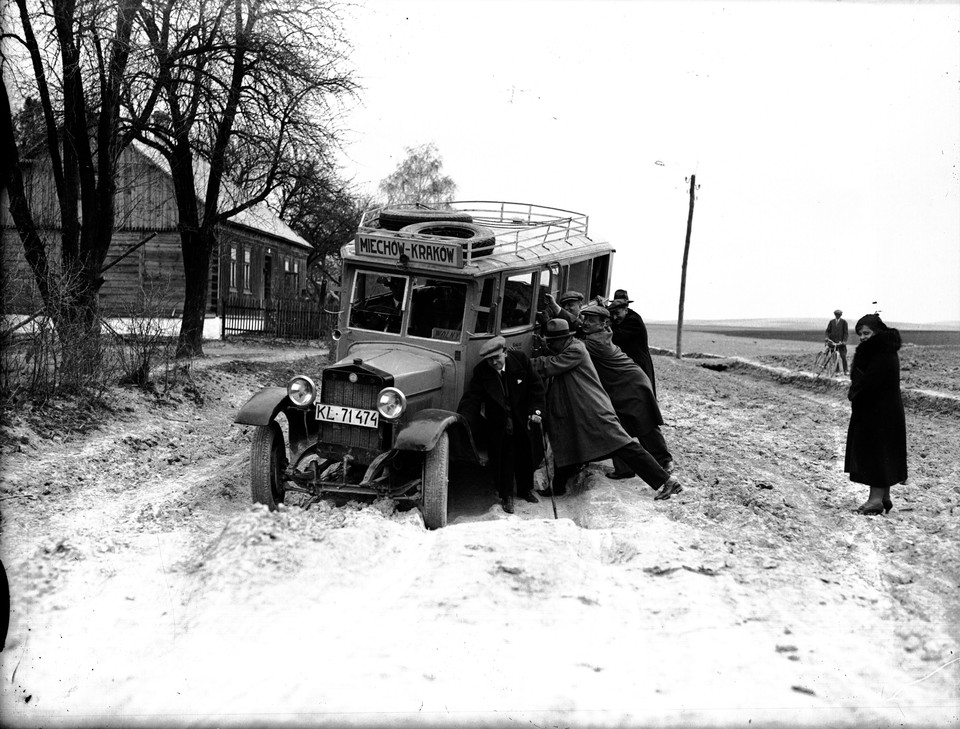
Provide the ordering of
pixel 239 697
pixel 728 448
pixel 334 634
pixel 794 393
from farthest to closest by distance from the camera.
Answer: pixel 794 393 < pixel 728 448 < pixel 334 634 < pixel 239 697

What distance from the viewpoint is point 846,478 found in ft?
35.0

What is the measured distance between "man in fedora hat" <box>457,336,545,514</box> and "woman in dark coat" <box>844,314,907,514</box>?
2.96 meters

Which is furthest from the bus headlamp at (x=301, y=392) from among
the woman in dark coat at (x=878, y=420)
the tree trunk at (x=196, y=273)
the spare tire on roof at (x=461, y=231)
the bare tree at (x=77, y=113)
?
the tree trunk at (x=196, y=273)

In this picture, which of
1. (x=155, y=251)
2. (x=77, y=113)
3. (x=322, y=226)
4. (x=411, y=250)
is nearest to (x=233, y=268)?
(x=155, y=251)

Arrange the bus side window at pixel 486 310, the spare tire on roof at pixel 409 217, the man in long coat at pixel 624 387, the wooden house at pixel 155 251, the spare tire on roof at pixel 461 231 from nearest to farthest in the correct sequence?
the bus side window at pixel 486 310 → the spare tire on roof at pixel 461 231 → the man in long coat at pixel 624 387 → the spare tire on roof at pixel 409 217 → the wooden house at pixel 155 251

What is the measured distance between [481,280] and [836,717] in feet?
18.3

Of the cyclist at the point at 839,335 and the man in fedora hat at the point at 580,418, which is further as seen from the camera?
the cyclist at the point at 839,335

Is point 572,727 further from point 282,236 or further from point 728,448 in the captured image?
point 282,236

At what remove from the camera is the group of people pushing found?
28.6 ft

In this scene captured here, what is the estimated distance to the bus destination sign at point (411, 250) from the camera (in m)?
8.84

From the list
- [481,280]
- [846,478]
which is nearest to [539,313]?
[481,280]

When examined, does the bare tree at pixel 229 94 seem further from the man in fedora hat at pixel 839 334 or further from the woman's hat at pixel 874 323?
the man in fedora hat at pixel 839 334

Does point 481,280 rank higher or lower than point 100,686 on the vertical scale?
higher

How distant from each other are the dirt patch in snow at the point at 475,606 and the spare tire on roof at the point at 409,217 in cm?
285
